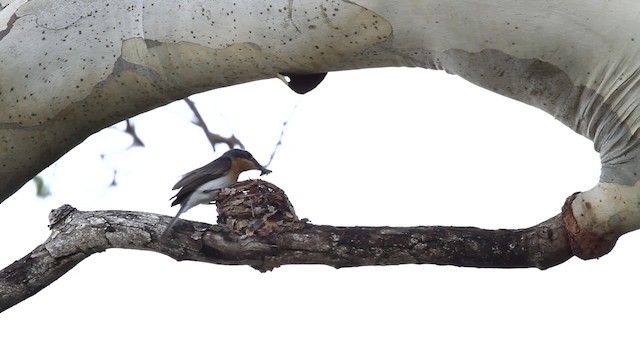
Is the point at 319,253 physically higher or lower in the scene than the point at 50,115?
lower

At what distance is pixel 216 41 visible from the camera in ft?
8.89

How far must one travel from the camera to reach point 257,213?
2912 mm

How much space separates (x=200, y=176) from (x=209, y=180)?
0.11ft

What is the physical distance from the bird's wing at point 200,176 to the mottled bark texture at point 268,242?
0.96 feet

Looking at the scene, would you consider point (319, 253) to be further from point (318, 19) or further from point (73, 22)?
point (73, 22)

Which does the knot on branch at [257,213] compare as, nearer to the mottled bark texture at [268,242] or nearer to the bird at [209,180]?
the mottled bark texture at [268,242]

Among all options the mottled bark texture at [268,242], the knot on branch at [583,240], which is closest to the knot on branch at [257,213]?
the mottled bark texture at [268,242]

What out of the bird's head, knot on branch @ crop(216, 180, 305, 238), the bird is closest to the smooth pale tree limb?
knot on branch @ crop(216, 180, 305, 238)

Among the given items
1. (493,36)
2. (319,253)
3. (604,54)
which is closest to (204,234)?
(319,253)

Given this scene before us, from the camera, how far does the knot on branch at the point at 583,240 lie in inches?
101

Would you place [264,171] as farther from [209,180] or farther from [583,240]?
[583,240]

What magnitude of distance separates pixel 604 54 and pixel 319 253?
3.02 feet

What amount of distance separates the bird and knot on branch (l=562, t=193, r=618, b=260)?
4.20ft

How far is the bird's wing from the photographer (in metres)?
3.48
